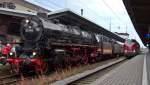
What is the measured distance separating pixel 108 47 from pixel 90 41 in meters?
11.4

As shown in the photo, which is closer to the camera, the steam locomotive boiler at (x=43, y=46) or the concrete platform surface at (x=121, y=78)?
the concrete platform surface at (x=121, y=78)

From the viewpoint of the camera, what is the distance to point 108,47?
41750 millimetres

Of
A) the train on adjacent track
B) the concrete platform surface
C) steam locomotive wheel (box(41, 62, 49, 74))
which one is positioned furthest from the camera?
steam locomotive wheel (box(41, 62, 49, 74))

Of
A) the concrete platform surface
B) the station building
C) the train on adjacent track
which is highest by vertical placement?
the station building

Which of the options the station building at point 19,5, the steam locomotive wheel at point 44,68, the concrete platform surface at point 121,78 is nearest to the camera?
the concrete platform surface at point 121,78

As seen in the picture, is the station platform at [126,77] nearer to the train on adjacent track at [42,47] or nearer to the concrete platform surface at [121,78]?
the concrete platform surface at [121,78]

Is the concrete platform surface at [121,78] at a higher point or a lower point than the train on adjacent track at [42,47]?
lower

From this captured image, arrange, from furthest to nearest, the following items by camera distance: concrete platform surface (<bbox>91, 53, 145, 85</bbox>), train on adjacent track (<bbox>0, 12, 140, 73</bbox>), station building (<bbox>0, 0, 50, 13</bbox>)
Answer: station building (<bbox>0, 0, 50, 13</bbox>)
train on adjacent track (<bbox>0, 12, 140, 73</bbox>)
concrete platform surface (<bbox>91, 53, 145, 85</bbox>)

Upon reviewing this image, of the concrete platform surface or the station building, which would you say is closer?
the concrete platform surface

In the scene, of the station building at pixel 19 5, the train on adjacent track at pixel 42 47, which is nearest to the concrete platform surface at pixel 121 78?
the train on adjacent track at pixel 42 47

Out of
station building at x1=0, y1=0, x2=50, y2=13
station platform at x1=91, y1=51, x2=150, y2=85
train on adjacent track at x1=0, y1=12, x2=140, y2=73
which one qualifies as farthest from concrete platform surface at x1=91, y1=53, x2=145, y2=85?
station building at x1=0, y1=0, x2=50, y2=13

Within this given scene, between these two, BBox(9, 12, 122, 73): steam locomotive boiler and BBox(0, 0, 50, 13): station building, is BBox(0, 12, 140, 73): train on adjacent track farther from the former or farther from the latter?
BBox(0, 0, 50, 13): station building

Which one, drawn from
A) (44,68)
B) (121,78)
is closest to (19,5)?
(44,68)

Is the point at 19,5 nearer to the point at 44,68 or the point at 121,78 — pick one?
the point at 44,68
